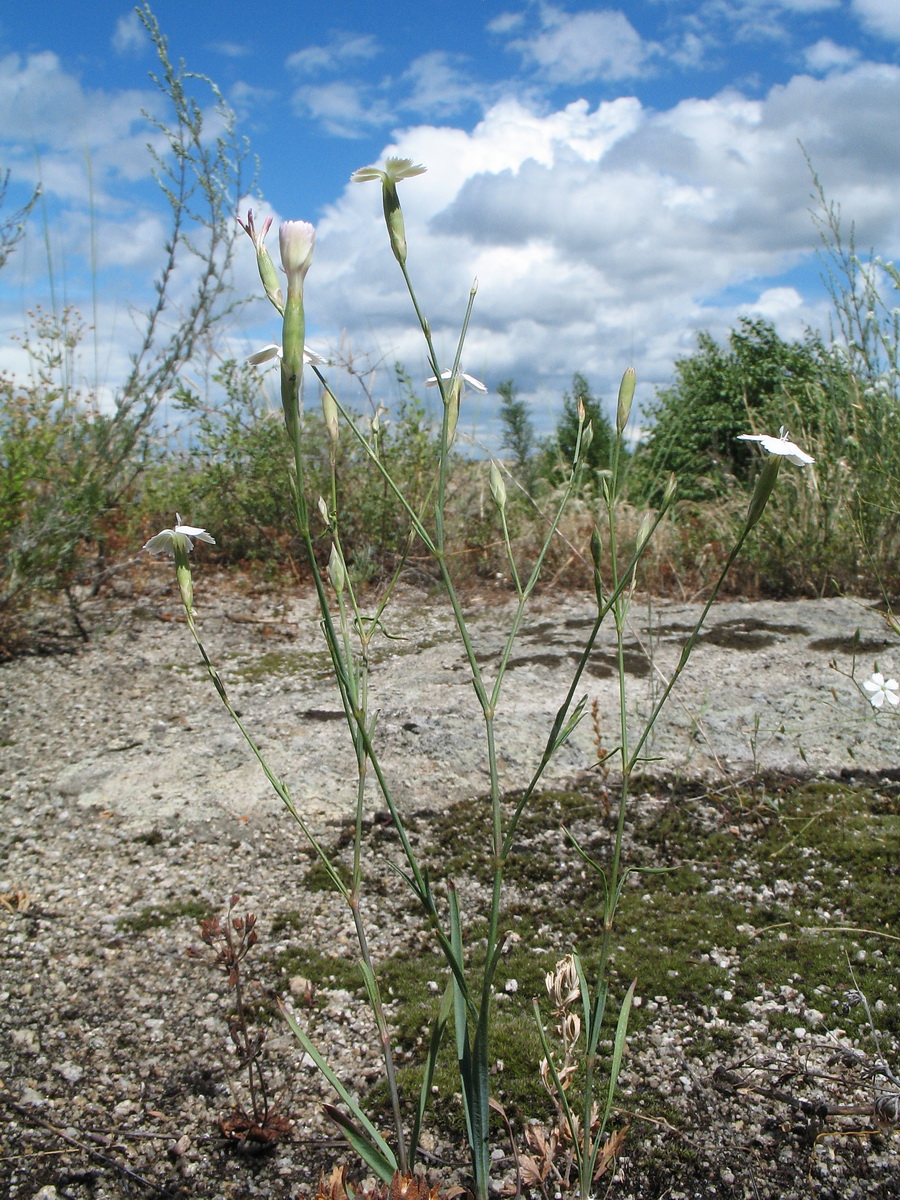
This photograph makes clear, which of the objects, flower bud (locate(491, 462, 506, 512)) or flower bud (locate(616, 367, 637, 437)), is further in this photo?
flower bud (locate(491, 462, 506, 512))

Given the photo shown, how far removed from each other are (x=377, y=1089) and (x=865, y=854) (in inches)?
→ 48.6

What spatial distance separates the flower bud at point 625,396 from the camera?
3.22 ft

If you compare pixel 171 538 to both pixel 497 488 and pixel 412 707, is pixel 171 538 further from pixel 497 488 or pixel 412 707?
pixel 412 707

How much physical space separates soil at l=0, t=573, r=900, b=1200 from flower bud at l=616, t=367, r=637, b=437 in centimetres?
102

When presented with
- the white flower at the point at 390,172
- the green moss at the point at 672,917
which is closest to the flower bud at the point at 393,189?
the white flower at the point at 390,172

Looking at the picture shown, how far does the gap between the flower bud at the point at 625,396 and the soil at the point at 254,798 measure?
102 cm

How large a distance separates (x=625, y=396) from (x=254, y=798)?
1657mm

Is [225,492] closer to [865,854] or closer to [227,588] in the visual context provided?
[227,588]

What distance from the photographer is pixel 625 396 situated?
98 centimetres

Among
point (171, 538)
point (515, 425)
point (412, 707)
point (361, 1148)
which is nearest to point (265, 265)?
point (171, 538)

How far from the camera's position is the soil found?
1.19 meters

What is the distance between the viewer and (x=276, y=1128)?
1187 mm

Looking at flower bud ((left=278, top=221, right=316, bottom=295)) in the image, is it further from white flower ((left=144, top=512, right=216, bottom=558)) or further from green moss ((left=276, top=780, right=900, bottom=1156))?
green moss ((left=276, top=780, right=900, bottom=1156))

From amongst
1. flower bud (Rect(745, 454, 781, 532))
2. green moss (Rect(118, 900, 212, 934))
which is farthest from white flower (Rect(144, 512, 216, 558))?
green moss (Rect(118, 900, 212, 934))
